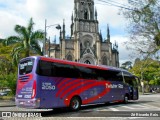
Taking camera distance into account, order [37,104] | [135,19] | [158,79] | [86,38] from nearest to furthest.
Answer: [37,104]
[135,19]
[158,79]
[86,38]

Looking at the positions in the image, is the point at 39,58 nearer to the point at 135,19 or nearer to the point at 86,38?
the point at 135,19

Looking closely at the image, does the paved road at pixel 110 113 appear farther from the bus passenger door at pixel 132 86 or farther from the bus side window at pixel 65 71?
the bus passenger door at pixel 132 86

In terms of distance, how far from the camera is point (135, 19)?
1827 centimetres

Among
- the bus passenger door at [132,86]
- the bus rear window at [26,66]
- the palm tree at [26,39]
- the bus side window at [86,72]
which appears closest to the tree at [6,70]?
the palm tree at [26,39]

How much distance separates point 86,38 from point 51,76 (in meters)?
74.4

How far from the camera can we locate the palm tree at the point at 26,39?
103ft

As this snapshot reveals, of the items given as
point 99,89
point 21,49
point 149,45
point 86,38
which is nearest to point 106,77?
point 99,89

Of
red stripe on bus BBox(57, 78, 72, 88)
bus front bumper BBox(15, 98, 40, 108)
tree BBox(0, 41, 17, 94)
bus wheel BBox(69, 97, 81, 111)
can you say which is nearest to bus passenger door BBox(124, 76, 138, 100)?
bus wheel BBox(69, 97, 81, 111)

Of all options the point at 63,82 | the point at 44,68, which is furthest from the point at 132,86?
the point at 44,68

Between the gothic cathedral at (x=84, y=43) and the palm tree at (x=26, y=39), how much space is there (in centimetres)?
5310

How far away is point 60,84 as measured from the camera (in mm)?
15492

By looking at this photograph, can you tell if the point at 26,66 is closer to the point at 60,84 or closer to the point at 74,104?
the point at 60,84

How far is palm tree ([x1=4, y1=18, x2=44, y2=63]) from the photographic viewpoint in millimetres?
31391

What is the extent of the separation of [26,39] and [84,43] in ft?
190
